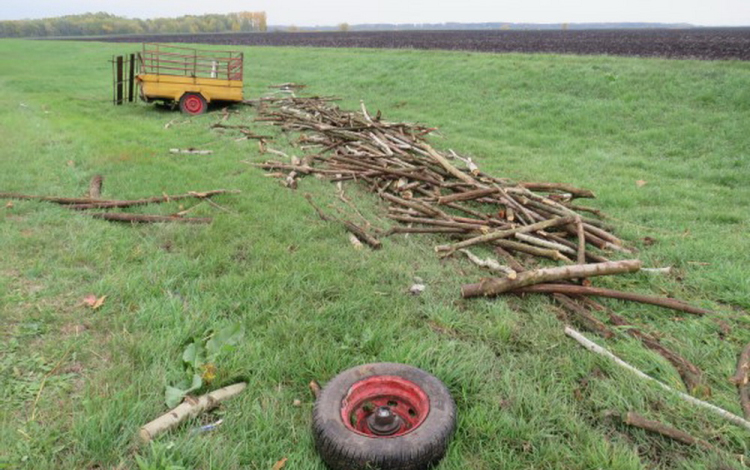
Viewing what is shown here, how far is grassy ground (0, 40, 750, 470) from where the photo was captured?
3.04m

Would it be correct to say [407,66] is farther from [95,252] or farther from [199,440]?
[199,440]

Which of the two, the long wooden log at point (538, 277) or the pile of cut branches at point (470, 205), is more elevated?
the pile of cut branches at point (470, 205)

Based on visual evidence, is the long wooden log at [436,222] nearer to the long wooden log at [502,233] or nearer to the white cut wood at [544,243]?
the long wooden log at [502,233]

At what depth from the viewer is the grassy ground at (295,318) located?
9.99 feet

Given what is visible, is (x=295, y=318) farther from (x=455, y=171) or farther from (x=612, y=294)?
(x=455, y=171)

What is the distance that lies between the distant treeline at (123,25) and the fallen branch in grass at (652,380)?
129 m

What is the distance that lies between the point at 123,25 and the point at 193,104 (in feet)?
408

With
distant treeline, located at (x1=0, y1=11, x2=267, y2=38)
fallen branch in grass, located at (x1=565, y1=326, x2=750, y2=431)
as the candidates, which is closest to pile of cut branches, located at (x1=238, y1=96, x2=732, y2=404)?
fallen branch in grass, located at (x1=565, y1=326, x2=750, y2=431)

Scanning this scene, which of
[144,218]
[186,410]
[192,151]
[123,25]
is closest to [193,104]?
[192,151]

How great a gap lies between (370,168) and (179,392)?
5855 mm

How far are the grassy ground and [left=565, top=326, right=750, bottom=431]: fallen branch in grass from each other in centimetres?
9

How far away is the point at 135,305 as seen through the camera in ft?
14.4

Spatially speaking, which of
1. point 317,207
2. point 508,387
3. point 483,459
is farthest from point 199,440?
point 317,207

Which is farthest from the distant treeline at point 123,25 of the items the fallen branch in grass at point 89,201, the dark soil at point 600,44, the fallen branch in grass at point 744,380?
the fallen branch in grass at point 744,380
